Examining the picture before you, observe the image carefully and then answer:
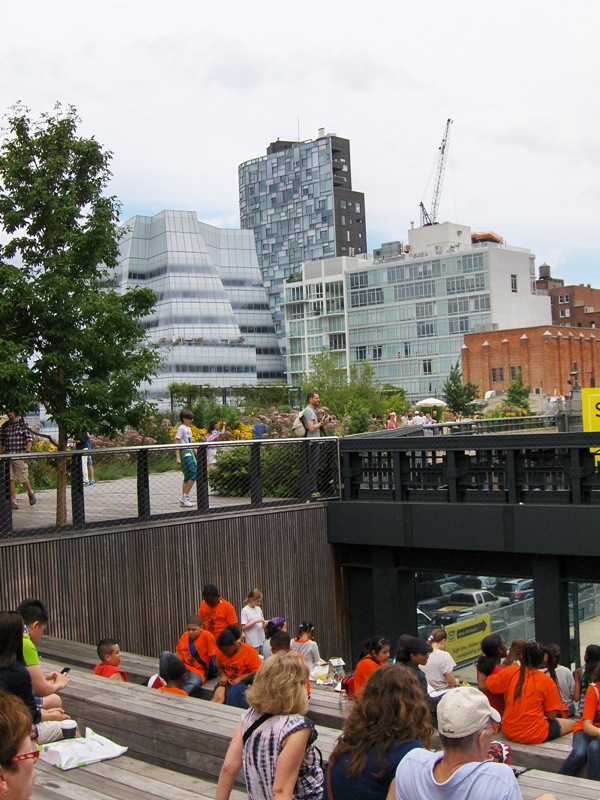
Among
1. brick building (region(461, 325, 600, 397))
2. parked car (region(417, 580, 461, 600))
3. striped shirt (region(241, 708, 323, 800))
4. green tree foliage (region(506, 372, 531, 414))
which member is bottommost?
parked car (region(417, 580, 461, 600))

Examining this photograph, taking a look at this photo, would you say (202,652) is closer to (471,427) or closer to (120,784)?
(120,784)

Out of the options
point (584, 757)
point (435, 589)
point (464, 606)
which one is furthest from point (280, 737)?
point (464, 606)

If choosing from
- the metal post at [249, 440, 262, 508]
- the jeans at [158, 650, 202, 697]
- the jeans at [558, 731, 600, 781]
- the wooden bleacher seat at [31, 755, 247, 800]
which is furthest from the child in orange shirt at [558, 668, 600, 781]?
the metal post at [249, 440, 262, 508]

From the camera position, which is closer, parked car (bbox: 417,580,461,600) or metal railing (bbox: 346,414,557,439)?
parked car (bbox: 417,580,461,600)

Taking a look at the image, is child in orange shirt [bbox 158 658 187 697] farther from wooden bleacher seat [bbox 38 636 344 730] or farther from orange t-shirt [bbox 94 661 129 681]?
wooden bleacher seat [bbox 38 636 344 730]

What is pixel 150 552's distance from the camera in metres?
12.5

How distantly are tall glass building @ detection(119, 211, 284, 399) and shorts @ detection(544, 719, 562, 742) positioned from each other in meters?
117

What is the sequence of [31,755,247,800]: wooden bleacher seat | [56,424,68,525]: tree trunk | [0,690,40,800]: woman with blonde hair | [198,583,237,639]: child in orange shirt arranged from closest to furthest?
[0,690,40,800]: woman with blonde hair, [31,755,247,800]: wooden bleacher seat, [198,583,237,639]: child in orange shirt, [56,424,68,525]: tree trunk

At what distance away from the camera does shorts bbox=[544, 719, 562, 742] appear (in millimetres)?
7370

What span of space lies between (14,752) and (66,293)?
1092 cm

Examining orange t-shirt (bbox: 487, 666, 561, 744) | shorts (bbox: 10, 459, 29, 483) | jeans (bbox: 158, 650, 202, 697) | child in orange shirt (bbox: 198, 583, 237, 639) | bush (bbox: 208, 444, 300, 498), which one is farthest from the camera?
bush (bbox: 208, 444, 300, 498)

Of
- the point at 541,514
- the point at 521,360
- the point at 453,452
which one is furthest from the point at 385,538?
the point at 521,360

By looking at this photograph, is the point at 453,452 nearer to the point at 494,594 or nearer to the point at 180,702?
the point at 494,594

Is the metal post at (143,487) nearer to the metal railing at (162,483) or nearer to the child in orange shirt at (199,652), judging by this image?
the metal railing at (162,483)
